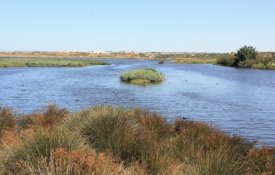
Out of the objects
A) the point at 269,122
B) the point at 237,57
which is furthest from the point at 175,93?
the point at 237,57

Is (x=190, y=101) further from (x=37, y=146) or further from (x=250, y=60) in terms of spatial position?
(x=250, y=60)

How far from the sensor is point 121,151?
10.8m

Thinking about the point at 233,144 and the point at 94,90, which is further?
the point at 94,90

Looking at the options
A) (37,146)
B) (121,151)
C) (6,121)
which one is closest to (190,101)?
(6,121)

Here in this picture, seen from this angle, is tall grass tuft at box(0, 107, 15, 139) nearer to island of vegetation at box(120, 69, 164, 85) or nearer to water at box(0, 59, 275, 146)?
water at box(0, 59, 275, 146)

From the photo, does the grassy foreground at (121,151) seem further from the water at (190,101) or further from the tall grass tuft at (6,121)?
the water at (190,101)

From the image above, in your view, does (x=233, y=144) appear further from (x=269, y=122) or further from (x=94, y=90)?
(x=94, y=90)

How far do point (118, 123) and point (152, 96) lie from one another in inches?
1289

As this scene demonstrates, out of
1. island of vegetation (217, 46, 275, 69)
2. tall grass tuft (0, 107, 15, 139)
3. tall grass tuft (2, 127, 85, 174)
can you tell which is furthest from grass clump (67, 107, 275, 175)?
island of vegetation (217, 46, 275, 69)

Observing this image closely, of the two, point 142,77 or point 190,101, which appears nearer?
point 190,101

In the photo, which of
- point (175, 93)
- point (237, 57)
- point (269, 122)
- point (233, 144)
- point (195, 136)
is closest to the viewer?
point (233, 144)

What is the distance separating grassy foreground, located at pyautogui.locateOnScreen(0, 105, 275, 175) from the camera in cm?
778

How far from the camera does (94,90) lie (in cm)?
5166

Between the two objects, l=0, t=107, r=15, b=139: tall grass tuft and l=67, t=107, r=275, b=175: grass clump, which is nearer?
l=67, t=107, r=275, b=175: grass clump
